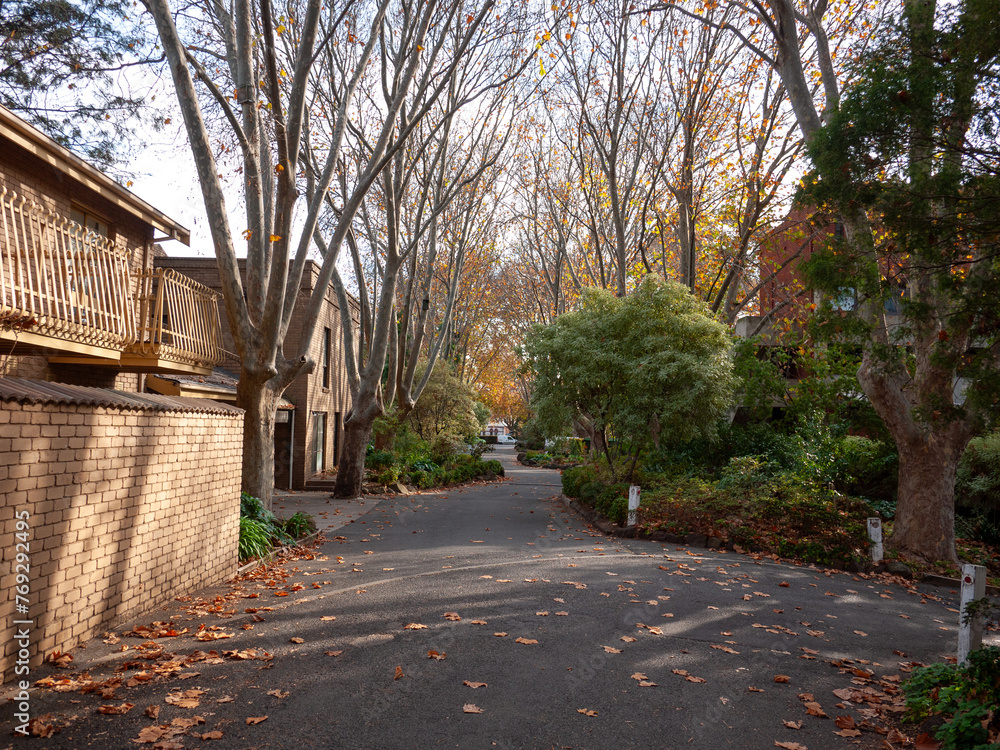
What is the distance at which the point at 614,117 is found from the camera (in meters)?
16.8

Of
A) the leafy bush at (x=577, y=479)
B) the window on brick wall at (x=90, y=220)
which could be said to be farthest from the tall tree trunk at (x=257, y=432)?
the leafy bush at (x=577, y=479)

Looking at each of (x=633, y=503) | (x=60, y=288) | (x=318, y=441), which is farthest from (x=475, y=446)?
(x=60, y=288)

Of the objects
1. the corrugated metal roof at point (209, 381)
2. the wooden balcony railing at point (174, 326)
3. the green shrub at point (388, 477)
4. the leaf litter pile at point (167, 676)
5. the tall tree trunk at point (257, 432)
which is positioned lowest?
the green shrub at point (388, 477)

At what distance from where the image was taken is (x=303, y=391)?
2150cm

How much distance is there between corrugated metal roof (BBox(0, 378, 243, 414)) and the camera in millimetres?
4289

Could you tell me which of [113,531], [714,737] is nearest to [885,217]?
[714,737]

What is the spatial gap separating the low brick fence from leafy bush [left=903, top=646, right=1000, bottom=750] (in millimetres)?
5811

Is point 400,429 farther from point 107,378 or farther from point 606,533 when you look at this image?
point 107,378

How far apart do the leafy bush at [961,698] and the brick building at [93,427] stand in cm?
581

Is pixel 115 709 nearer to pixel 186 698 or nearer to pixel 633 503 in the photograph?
pixel 186 698

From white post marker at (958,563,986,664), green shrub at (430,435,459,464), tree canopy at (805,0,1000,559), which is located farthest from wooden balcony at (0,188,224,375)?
green shrub at (430,435,459,464)

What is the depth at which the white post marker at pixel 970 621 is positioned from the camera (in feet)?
16.5

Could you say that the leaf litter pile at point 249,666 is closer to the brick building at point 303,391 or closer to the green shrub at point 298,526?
the green shrub at point 298,526

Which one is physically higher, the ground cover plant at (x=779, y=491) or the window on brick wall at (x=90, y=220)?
the window on brick wall at (x=90, y=220)
